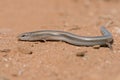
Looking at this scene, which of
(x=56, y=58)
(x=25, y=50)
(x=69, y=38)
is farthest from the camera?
(x=69, y=38)

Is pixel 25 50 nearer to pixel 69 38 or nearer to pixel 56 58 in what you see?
pixel 56 58

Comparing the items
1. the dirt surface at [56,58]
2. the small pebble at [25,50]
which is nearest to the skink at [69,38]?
the dirt surface at [56,58]

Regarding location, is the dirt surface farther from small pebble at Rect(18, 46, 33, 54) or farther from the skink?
the skink

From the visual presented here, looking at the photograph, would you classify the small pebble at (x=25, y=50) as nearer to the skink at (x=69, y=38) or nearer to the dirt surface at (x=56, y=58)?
the dirt surface at (x=56, y=58)

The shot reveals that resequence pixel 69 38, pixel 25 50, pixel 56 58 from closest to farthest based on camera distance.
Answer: pixel 56 58 < pixel 25 50 < pixel 69 38

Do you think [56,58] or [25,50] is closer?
[56,58]

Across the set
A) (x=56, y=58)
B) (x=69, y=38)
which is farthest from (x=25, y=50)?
(x=69, y=38)

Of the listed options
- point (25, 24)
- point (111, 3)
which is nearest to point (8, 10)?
point (25, 24)

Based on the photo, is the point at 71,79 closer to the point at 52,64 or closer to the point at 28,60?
the point at 52,64
